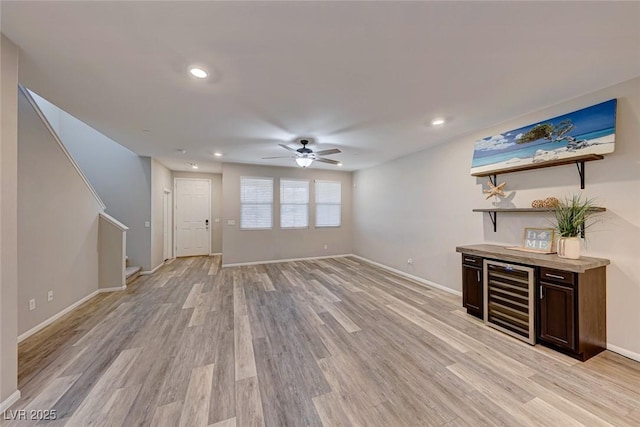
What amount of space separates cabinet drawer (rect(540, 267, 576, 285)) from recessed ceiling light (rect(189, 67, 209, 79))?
3.90m

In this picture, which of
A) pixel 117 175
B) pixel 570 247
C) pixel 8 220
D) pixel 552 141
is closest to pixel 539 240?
pixel 570 247

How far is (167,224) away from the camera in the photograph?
21.6 feet

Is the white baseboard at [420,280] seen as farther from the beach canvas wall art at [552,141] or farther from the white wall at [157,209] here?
the white wall at [157,209]

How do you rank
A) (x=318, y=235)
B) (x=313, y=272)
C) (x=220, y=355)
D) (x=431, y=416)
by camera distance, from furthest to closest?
1. (x=318, y=235)
2. (x=313, y=272)
3. (x=220, y=355)
4. (x=431, y=416)

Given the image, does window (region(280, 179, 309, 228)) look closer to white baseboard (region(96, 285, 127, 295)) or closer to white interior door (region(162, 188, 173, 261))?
white interior door (region(162, 188, 173, 261))

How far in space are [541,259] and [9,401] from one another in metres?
4.72

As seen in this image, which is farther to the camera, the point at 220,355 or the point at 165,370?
the point at 220,355

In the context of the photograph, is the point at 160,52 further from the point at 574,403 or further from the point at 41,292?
the point at 574,403

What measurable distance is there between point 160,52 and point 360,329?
3.38m

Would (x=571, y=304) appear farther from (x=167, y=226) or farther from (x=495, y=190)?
(x=167, y=226)

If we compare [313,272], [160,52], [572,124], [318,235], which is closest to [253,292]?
[313,272]

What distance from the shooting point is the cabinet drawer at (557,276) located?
2.21 meters

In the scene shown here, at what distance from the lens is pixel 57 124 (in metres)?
4.67

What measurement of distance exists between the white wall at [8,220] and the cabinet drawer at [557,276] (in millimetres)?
4654
